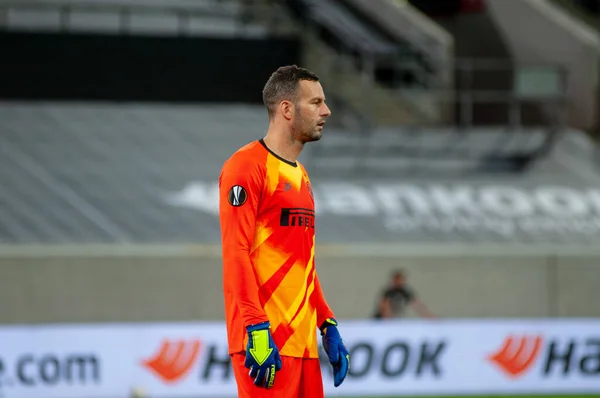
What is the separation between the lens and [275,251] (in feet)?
13.6

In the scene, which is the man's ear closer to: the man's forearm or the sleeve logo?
the sleeve logo

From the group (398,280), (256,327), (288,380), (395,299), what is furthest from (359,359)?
(256,327)

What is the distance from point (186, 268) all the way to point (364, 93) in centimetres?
447

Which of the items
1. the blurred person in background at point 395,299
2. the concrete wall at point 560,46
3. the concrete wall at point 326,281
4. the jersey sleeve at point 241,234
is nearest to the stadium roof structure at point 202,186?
the concrete wall at point 326,281

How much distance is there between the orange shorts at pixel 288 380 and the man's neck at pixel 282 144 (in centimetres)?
77

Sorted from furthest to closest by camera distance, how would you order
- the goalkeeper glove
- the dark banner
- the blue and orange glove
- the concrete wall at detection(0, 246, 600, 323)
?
the dark banner, the concrete wall at detection(0, 246, 600, 323), the blue and orange glove, the goalkeeper glove

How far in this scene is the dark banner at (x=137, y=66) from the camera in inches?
647

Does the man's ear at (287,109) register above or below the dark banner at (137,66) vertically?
above

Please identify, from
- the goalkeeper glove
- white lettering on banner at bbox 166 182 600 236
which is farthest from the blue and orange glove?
white lettering on banner at bbox 166 182 600 236

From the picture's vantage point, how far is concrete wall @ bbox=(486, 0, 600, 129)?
18.4 metres

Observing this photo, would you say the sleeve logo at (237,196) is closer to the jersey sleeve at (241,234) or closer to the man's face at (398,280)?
the jersey sleeve at (241,234)

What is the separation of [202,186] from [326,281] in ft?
7.21

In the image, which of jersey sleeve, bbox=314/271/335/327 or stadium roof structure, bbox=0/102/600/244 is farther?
stadium roof structure, bbox=0/102/600/244

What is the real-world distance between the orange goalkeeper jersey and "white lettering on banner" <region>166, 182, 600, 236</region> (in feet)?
37.4
